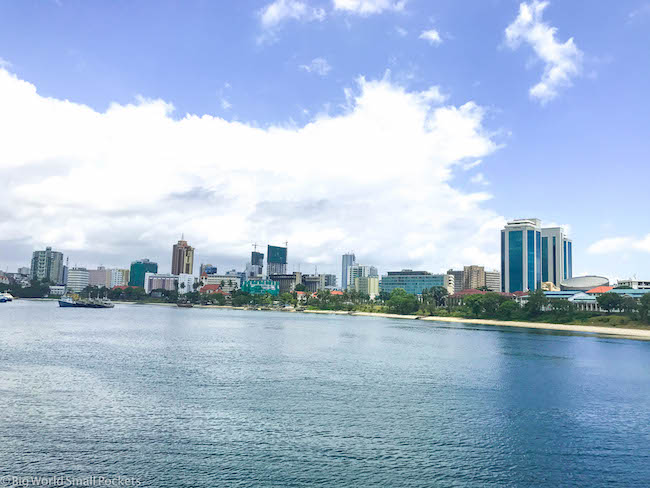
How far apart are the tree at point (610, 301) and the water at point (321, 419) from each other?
4136 inches

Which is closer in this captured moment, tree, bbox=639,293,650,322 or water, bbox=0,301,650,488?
water, bbox=0,301,650,488

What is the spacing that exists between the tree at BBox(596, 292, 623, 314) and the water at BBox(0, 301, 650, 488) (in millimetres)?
105042

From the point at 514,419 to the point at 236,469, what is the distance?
2881 centimetres

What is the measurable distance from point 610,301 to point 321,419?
170m

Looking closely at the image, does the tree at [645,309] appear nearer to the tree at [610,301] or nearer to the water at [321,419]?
the tree at [610,301]

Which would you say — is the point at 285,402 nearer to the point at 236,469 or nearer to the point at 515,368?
the point at 236,469

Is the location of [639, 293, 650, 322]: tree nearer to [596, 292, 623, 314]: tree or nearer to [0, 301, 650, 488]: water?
[596, 292, 623, 314]: tree

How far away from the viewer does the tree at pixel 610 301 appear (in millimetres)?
178587

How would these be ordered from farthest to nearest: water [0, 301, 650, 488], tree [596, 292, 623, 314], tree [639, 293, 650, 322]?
tree [596, 292, 623, 314]
tree [639, 293, 650, 322]
water [0, 301, 650, 488]

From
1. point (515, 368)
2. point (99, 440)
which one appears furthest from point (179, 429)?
point (515, 368)

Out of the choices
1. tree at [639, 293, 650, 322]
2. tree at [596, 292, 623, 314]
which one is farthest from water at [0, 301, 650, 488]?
tree at [596, 292, 623, 314]

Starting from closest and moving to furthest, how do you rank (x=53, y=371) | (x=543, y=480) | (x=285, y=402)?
(x=543, y=480) < (x=285, y=402) < (x=53, y=371)

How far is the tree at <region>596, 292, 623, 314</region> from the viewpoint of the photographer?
178587 mm

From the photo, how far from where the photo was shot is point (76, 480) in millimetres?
30703
